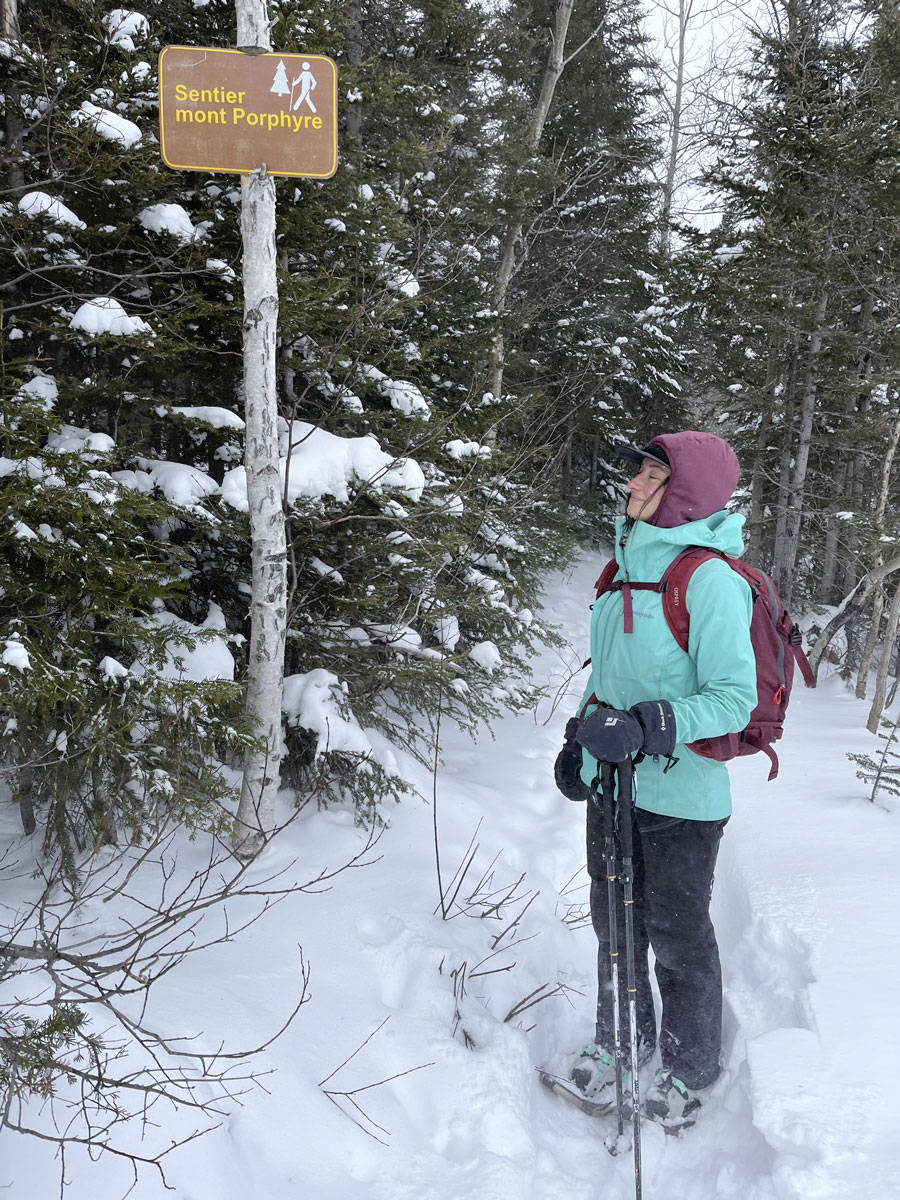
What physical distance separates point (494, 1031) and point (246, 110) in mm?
4164

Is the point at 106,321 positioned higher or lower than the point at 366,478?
higher

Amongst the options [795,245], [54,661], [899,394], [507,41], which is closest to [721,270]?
[795,245]

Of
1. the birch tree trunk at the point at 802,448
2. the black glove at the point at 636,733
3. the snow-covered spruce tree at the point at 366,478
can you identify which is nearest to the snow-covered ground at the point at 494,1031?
the snow-covered spruce tree at the point at 366,478

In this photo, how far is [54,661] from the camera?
12.4 ft

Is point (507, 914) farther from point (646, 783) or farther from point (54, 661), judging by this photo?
point (54, 661)

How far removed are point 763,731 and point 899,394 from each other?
937 cm

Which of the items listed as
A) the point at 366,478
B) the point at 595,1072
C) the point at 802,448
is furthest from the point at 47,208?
the point at 802,448

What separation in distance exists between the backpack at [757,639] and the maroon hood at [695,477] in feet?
0.48

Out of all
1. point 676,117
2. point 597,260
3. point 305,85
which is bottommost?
point 305,85

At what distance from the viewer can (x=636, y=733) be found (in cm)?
255

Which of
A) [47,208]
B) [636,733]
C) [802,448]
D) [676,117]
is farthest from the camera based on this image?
[676,117]

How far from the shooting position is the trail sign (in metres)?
3.12

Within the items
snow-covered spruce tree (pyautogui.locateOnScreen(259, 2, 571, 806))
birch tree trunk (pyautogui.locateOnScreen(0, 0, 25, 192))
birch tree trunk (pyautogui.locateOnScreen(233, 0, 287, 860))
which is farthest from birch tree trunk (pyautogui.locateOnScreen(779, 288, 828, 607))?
birch tree trunk (pyautogui.locateOnScreen(0, 0, 25, 192))

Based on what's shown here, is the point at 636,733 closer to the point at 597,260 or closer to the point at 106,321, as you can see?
the point at 106,321
